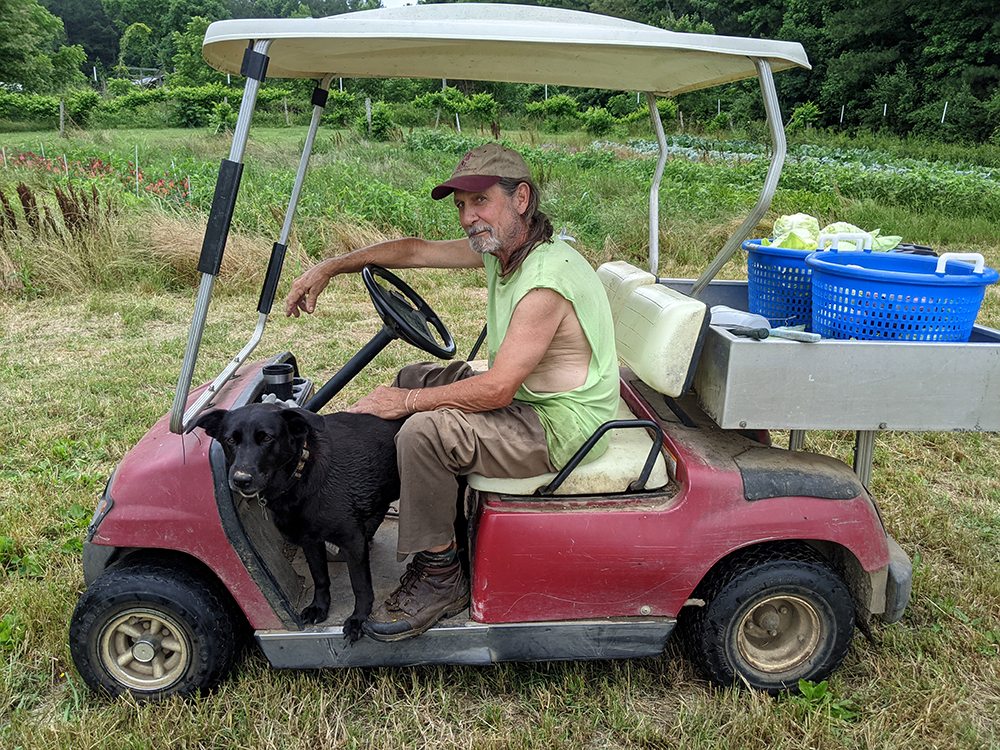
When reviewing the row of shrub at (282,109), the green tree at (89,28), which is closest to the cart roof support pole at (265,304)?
the row of shrub at (282,109)

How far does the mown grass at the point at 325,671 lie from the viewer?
2225 millimetres

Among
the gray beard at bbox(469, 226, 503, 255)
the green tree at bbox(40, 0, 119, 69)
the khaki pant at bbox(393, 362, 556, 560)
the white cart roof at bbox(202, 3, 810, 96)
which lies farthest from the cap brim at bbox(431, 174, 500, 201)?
the green tree at bbox(40, 0, 119, 69)

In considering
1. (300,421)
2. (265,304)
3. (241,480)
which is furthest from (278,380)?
(241,480)

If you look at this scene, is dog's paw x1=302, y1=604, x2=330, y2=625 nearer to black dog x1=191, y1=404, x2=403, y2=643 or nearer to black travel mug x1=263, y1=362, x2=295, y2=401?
black dog x1=191, y1=404, x2=403, y2=643

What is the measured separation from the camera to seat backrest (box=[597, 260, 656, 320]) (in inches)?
114

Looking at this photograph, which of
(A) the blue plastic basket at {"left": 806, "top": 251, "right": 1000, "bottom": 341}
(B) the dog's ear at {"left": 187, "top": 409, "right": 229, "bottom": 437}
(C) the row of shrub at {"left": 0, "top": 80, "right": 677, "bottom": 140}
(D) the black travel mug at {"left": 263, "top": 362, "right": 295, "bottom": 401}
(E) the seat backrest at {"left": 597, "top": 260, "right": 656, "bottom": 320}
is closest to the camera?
(B) the dog's ear at {"left": 187, "top": 409, "right": 229, "bottom": 437}

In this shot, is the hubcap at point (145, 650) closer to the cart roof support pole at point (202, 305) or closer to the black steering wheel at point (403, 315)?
the cart roof support pole at point (202, 305)

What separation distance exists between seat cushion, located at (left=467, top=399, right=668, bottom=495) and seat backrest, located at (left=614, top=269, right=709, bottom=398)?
25 cm

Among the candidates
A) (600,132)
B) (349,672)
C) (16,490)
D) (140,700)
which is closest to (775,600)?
(349,672)

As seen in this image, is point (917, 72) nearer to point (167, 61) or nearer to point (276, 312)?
point (276, 312)

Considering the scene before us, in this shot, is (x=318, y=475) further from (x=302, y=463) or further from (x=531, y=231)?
(x=531, y=231)

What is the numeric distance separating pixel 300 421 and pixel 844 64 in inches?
1420

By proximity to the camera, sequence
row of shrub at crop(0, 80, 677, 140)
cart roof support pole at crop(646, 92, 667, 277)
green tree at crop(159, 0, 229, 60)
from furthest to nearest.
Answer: green tree at crop(159, 0, 229, 60) → row of shrub at crop(0, 80, 677, 140) → cart roof support pole at crop(646, 92, 667, 277)

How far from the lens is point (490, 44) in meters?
2.21
